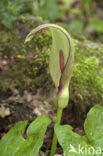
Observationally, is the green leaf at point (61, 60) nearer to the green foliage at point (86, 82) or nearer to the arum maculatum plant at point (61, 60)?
the arum maculatum plant at point (61, 60)

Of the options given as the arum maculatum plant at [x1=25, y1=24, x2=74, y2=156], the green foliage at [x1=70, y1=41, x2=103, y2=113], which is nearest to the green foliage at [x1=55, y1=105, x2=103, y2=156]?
the arum maculatum plant at [x1=25, y1=24, x2=74, y2=156]

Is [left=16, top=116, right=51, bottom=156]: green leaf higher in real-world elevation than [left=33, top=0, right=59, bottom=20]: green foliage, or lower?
higher

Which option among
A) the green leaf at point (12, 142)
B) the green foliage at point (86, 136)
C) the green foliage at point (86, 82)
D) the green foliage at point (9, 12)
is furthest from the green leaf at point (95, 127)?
the green foliage at point (9, 12)

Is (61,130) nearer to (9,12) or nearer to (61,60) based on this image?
(61,60)

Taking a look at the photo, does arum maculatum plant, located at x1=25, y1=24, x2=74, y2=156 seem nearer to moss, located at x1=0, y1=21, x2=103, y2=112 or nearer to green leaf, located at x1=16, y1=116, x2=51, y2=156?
green leaf, located at x1=16, y1=116, x2=51, y2=156

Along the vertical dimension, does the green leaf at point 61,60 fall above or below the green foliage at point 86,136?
above

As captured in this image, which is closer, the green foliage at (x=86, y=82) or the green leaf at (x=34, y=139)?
the green leaf at (x=34, y=139)
